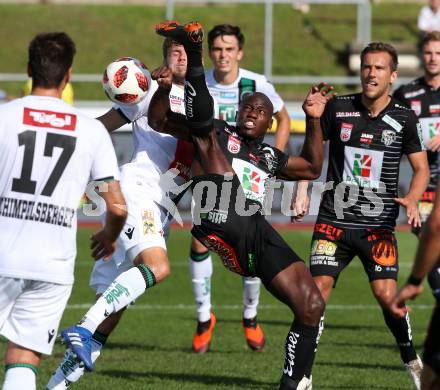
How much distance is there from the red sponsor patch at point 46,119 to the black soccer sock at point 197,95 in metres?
1.68

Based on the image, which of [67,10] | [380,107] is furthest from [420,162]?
[67,10]

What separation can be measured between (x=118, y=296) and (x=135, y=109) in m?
1.73

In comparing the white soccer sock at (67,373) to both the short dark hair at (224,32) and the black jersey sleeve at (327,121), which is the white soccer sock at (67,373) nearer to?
the black jersey sleeve at (327,121)

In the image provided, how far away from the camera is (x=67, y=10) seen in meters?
32.5

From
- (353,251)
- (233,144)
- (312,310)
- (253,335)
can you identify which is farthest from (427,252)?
(253,335)

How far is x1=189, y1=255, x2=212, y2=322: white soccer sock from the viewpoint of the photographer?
10.3 metres

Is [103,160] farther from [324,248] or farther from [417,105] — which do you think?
[417,105]

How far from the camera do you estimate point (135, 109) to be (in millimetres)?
8195

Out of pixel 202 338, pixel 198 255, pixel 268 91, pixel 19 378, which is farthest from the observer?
pixel 268 91

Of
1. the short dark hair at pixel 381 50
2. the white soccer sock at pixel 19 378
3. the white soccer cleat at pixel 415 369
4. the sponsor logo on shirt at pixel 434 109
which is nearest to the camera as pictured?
the white soccer sock at pixel 19 378

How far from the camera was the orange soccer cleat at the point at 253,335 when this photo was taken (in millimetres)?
10203

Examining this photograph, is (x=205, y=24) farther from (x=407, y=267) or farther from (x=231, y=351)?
(x=231, y=351)

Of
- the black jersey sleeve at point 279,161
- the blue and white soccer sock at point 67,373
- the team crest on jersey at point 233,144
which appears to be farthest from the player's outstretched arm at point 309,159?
the blue and white soccer sock at point 67,373

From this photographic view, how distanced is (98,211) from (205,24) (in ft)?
72.4
